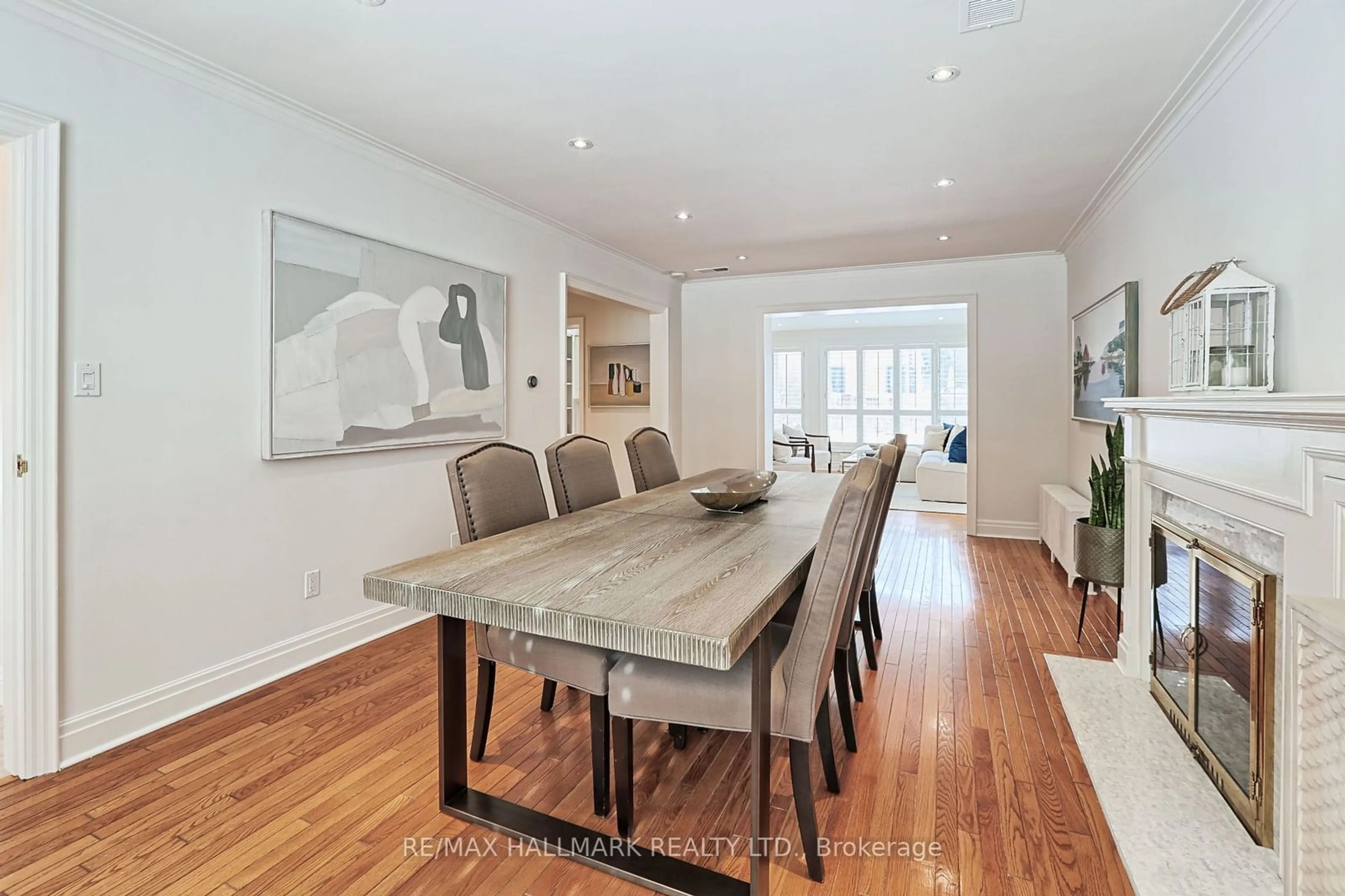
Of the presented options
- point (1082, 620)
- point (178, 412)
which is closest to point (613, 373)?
point (178, 412)

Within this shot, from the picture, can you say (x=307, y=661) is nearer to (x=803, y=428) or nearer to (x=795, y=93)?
(x=795, y=93)

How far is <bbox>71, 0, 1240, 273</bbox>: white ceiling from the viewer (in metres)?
2.05

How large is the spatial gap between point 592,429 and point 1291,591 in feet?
19.5

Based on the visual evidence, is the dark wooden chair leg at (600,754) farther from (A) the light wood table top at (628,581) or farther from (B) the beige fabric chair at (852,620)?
(B) the beige fabric chair at (852,620)

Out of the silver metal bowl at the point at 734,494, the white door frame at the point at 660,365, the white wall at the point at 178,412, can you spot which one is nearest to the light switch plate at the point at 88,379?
the white wall at the point at 178,412

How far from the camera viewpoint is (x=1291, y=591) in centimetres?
156

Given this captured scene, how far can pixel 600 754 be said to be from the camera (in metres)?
1.79

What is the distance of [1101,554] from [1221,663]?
3.88ft

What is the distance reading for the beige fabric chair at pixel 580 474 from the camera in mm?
2633

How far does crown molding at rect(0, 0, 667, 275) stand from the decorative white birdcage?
11.0ft

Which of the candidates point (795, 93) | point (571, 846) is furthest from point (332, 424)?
point (795, 93)

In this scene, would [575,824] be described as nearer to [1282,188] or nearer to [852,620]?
[852,620]

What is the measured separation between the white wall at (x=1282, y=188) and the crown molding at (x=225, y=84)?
3338mm

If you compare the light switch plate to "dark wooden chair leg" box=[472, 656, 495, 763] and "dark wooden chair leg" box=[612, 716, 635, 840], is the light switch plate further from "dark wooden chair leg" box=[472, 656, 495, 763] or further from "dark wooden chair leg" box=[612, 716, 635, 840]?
"dark wooden chair leg" box=[612, 716, 635, 840]
